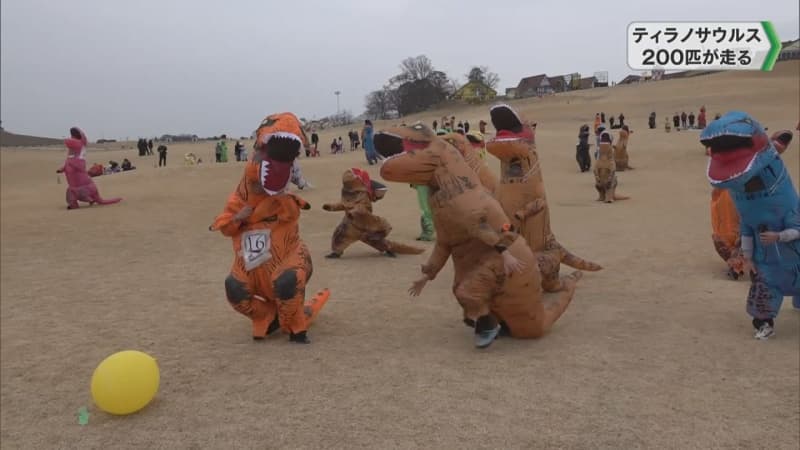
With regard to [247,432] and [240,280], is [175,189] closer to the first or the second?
[240,280]

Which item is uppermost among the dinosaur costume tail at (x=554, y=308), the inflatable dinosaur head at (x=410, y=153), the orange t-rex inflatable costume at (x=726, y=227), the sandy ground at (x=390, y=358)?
the inflatable dinosaur head at (x=410, y=153)

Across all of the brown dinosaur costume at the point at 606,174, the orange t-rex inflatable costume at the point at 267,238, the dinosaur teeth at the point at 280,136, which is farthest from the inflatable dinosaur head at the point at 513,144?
the brown dinosaur costume at the point at 606,174

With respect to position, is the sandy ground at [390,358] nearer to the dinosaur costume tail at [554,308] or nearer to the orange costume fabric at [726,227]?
the dinosaur costume tail at [554,308]

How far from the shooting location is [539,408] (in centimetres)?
392

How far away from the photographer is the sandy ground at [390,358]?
370 cm

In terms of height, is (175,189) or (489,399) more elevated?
(175,189)

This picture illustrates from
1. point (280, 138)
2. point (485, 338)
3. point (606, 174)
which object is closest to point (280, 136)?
point (280, 138)

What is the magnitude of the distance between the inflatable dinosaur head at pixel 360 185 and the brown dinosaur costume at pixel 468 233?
13.6 feet

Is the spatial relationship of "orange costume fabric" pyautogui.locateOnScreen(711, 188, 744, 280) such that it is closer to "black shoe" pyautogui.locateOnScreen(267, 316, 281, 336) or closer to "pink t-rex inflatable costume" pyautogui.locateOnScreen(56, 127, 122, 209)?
"black shoe" pyautogui.locateOnScreen(267, 316, 281, 336)

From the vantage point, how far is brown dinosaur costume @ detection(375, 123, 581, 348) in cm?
470

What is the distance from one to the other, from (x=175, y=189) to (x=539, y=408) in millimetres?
14843

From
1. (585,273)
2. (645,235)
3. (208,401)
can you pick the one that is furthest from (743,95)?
(208,401)

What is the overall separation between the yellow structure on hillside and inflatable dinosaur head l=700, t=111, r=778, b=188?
53036 millimetres

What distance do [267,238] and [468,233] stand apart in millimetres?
1611
